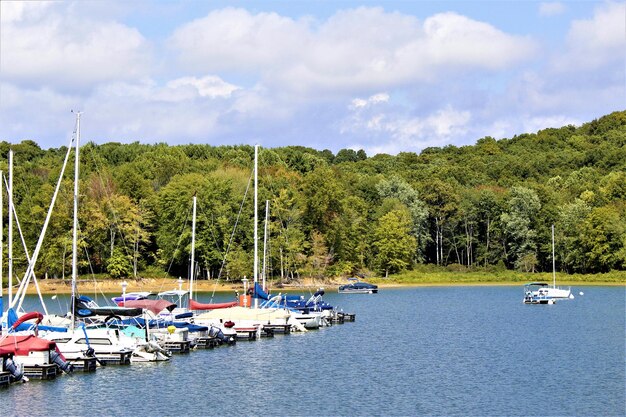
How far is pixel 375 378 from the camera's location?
1795 inches

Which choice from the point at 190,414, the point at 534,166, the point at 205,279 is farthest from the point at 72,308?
the point at 534,166

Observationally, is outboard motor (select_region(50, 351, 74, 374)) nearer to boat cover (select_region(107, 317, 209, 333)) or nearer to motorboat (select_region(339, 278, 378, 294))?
boat cover (select_region(107, 317, 209, 333))

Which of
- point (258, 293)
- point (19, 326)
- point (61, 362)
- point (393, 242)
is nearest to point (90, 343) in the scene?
point (61, 362)

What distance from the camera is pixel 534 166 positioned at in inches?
6575

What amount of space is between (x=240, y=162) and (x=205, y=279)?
31.9m

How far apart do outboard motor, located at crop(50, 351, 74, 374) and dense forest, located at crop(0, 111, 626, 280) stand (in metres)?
56.7

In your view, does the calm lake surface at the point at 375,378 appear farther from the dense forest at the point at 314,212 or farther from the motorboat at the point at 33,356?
the dense forest at the point at 314,212

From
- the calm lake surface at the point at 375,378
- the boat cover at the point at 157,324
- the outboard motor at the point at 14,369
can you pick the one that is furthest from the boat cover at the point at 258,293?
the outboard motor at the point at 14,369

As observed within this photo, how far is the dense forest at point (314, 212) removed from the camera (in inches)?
4688

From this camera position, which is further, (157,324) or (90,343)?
(157,324)

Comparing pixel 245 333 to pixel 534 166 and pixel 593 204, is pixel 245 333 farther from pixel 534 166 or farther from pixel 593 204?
pixel 534 166

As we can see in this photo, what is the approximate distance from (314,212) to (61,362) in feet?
277

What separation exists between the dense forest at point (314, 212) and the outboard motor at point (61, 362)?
56.7m

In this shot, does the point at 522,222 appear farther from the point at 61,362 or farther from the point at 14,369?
the point at 14,369
